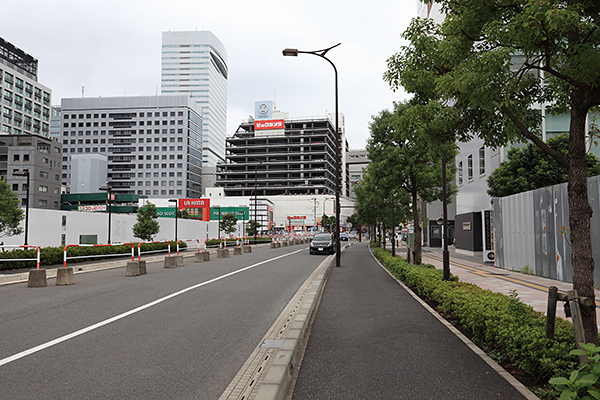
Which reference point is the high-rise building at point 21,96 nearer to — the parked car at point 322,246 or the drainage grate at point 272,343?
the parked car at point 322,246

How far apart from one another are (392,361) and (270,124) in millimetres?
134251

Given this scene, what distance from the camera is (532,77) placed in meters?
6.07

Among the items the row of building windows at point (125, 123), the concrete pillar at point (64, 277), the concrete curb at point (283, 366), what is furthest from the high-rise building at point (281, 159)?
the concrete curb at point (283, 366)

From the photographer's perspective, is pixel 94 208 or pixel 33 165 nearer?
pixel 33 165

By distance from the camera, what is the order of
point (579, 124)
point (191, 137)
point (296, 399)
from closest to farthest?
point (296, 399) → point (579, 124) → point (191, 137)

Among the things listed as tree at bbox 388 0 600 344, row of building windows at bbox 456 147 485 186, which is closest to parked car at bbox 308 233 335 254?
row of building windows at bbox 456 147 485 186

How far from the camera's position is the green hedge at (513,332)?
4516 millimetres

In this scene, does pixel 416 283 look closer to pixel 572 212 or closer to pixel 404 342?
pixel 404 342

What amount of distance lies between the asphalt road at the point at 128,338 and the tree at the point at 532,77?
14.3 ft

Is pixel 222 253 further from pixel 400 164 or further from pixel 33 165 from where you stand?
pixel 33 165

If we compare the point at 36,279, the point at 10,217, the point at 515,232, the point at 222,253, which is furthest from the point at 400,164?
the point at 10,217

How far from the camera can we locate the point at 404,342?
6.34 m

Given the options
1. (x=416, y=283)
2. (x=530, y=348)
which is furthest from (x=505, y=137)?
(x=416, y=283)

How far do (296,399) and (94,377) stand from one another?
2.31 m
